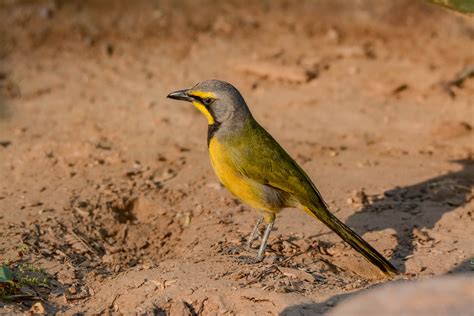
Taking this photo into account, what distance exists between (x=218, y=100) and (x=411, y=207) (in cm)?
213

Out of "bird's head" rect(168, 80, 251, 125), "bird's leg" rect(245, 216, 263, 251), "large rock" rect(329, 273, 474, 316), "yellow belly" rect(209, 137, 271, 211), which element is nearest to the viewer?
"large rock" rect(329, 273, 474, 316)

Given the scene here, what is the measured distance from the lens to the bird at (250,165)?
6.44 meters

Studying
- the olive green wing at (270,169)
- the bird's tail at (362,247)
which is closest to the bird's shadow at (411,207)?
the bird's tail at (362,247)

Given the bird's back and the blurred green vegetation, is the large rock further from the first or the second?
the blurred green vegetation

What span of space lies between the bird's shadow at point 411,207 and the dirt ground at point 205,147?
0.06 feet

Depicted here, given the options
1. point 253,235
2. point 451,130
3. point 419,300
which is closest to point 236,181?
point 253,235

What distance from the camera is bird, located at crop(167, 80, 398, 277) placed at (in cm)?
644

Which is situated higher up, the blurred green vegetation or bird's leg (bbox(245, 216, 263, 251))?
the blurred green vegetation

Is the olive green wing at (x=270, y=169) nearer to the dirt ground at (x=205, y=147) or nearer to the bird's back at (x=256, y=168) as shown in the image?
the bird's back at (x=256, y=168)

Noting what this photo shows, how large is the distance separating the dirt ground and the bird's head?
104 centimetres

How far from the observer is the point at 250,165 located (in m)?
6.45

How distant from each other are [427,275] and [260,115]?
141 inches

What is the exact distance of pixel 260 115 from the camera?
31.1 feet

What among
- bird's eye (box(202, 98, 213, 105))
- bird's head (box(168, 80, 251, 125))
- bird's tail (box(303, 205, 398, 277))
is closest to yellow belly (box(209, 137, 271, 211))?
bird's head (box(168, 80, 251, 125))
